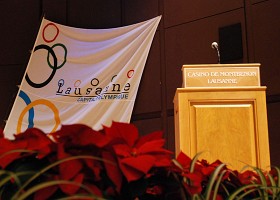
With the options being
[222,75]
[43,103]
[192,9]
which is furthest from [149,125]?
[222,75]

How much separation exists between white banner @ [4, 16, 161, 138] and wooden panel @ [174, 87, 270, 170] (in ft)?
8.36

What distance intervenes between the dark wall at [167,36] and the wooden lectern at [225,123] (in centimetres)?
209

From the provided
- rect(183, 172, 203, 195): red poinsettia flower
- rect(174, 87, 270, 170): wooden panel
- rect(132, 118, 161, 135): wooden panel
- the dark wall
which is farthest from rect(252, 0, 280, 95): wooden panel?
rect(183, 172, 203, 195): red poinsettia flower

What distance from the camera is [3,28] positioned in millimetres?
5871

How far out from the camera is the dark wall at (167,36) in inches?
171

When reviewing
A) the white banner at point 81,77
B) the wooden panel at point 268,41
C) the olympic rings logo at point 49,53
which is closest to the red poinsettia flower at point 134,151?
the wooden panel at point 268,41

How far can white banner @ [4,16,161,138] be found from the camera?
4.86 metres

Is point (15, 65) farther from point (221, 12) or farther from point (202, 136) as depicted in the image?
point (202, 136)

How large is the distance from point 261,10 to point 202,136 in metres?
2.69

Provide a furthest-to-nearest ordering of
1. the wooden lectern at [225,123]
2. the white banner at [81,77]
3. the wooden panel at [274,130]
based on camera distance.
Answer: the white banner at [81,77] → the wooden panel at [274,130] → the wooden lectern at [225,123]

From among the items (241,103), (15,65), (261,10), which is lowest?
(241,103)

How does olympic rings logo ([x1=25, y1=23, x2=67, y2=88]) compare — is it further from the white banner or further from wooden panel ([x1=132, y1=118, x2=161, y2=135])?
wooden panel ([x1=132, y1=118, x2=161, y2=135])

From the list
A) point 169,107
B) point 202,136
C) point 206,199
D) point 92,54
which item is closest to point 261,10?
point 169,107

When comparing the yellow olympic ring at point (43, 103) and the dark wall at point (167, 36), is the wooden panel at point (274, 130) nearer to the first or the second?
the dark wall at point (167, 36)
